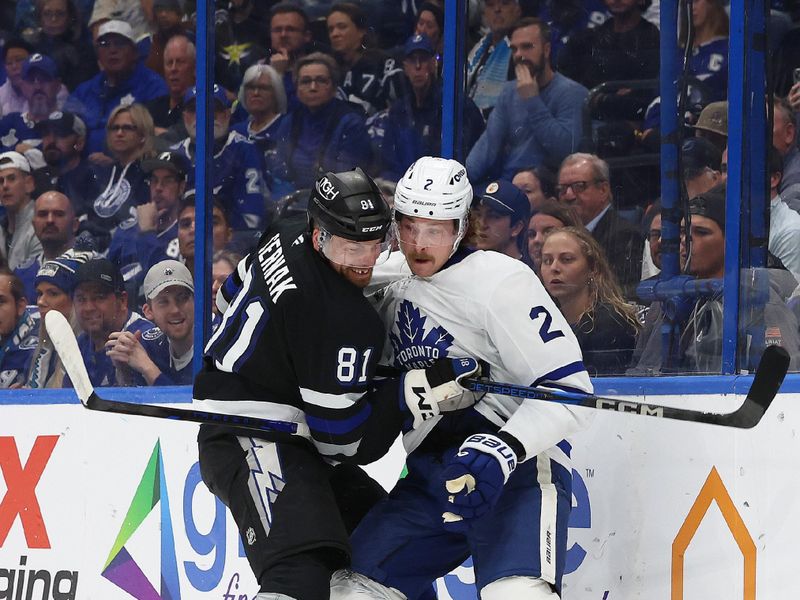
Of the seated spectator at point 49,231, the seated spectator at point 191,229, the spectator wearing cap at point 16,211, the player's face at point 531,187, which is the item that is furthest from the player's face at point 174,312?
the player's face at point 531,187

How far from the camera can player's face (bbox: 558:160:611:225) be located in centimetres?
357

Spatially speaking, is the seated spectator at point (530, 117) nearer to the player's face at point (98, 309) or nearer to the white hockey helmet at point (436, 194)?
the white hockey helmet at point (436, 194)

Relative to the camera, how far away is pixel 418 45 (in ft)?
13.1

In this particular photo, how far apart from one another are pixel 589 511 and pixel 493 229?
0.84 m

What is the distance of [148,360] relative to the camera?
14.4 ft

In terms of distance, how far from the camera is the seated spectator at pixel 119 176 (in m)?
4.52

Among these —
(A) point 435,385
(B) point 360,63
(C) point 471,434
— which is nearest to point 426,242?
(A) point 435,385

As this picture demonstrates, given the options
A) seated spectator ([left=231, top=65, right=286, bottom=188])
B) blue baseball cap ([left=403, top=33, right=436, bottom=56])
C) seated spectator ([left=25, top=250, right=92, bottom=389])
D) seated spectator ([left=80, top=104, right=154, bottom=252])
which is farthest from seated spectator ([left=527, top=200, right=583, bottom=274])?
seated spectator ([left=25, top=250, right=92, bottom=389])

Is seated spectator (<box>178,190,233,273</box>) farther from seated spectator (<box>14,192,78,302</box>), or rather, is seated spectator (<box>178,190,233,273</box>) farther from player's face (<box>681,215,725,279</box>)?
player's face (<box>681,215,725,279</box>)

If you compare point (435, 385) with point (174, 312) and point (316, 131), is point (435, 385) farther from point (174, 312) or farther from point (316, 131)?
point (174, 312)

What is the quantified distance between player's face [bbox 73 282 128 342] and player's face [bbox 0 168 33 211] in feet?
1.44

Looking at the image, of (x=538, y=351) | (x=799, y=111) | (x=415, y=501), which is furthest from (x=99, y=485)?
(x=799, y=111)

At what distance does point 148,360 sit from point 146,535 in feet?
1.91

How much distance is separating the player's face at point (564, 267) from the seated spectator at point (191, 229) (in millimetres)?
1126
